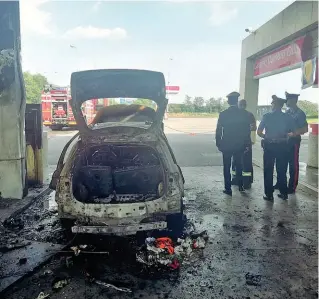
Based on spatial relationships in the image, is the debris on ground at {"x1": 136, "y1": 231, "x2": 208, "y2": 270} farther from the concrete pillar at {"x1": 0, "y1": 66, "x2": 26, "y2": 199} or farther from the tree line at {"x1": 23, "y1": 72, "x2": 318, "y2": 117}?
the tree line at {"x1": 23, "y1": 72, "x2": 318, "y2": 117}

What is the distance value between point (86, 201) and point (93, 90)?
1.67m

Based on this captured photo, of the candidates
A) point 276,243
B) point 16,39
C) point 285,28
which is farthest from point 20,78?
point 285,28

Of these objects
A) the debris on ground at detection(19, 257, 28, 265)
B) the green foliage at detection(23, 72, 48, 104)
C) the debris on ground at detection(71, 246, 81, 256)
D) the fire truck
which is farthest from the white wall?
the green foliage at detection(23, 72, 48, 104)

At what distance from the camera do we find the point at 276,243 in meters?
3.88

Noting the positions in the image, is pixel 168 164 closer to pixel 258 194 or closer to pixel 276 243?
pixel 276 243

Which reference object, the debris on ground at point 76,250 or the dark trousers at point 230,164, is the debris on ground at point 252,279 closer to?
the debris on ground at point 76,250

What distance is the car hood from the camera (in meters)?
4.27

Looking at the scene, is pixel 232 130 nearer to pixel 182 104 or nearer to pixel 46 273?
pixel 46 273

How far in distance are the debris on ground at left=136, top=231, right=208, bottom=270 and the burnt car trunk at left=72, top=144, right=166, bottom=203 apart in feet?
1.99

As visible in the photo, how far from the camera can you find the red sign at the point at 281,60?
9210 mm

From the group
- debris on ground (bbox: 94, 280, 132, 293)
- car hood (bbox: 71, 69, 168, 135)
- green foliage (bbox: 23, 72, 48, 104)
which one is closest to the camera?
debris on ground (bbox: 94, 280, 132, 293)

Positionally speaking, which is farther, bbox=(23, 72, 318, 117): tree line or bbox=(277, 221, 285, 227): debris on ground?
bbox=(23, 72, 318, 117): tree line

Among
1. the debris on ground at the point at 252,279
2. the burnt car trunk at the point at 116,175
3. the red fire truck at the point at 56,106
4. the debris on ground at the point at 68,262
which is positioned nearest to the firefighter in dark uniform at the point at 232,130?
the burnt car trunk at the point at 116,175

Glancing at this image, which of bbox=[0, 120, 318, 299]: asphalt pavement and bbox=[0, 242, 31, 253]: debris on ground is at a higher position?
bbox=[0, 120, 318, 299]: asphalt pavement
